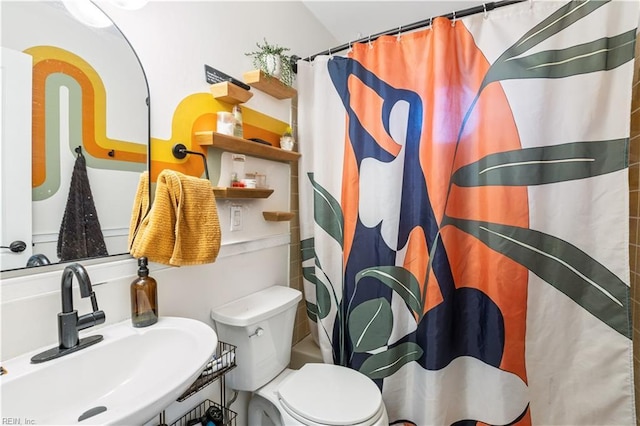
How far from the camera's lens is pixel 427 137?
129cm

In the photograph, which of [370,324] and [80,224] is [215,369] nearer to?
[80,224]

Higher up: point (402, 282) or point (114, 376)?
point (402, 282)

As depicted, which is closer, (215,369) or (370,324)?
(215,369)

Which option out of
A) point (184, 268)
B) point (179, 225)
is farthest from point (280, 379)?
point (179, 225)

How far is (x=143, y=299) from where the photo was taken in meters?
0.90

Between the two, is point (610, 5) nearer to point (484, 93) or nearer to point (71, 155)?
point (484, 93)

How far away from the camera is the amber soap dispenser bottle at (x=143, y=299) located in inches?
35.2

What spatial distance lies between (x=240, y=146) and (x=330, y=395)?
110cm

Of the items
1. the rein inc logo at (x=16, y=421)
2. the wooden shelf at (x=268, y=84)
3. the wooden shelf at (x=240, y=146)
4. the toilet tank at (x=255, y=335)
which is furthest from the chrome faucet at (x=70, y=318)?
the wooden shelf at (x=268, y=84)

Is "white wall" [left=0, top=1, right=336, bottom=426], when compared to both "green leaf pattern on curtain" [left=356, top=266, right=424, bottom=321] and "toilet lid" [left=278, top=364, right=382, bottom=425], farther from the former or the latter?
"green leaf pattern on curtain" [left=356, top=266, right=424, bottom=321]

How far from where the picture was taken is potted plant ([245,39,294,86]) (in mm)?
1381

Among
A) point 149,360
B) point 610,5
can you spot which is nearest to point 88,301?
point 149,360

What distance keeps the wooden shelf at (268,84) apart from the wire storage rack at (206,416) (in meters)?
1.42

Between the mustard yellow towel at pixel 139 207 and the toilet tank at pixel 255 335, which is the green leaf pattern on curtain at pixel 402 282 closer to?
the toilet tank at pixel 255 335
